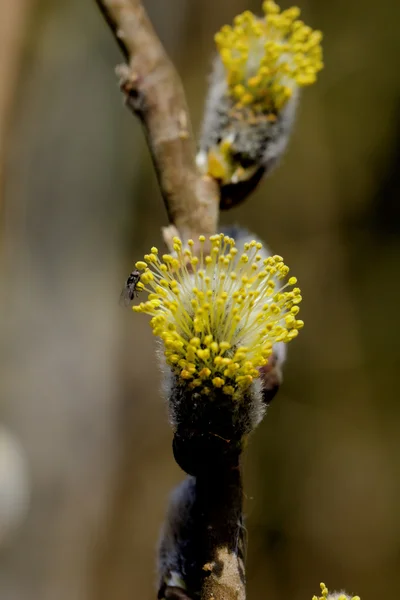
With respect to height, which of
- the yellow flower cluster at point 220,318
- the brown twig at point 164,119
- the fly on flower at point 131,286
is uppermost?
the brown twig at point 164,119

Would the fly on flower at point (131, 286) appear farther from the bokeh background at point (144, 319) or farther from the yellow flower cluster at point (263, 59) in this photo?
the bokeh background at point (144, 319)

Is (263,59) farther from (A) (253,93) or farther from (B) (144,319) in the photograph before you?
(B) (144,319)

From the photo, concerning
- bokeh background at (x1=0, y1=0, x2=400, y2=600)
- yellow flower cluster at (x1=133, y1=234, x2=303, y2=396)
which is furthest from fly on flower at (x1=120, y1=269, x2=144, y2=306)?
bokeh background at (x1=0, y1=0, x2=400, y2=600)

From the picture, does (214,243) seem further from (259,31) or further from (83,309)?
(83,309)

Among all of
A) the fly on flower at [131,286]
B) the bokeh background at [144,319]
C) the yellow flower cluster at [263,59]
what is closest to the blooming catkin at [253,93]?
the yellow flower cluster at [263,59]

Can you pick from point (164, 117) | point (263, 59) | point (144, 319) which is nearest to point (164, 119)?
point (164, 117)

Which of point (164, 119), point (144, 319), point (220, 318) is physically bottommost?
point (220, 318)
